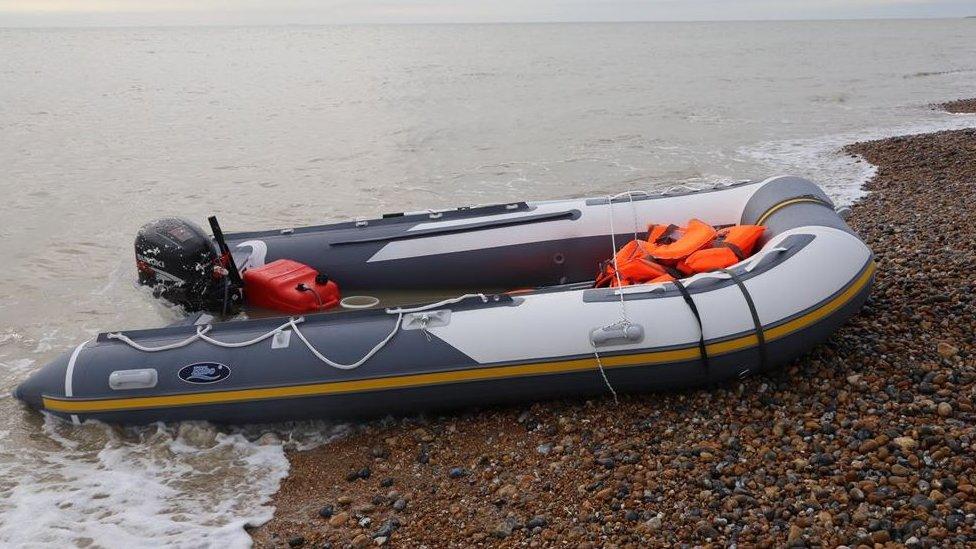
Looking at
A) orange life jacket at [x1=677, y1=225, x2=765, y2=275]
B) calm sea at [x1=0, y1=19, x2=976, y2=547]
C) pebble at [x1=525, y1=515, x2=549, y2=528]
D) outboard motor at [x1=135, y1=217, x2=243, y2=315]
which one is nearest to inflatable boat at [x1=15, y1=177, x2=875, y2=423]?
orange life jacket at [x1=677, y1=225, x2=765, y2=275]

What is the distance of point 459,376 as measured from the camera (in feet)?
12.8

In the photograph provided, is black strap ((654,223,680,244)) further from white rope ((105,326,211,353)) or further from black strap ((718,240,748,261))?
white rope ((105,326,211,353))

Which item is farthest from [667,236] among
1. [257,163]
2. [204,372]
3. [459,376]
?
[257,163]

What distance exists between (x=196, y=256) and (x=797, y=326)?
11.8ft

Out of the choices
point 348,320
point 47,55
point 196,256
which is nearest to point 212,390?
point 348,320

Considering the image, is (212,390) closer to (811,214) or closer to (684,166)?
(811,214)

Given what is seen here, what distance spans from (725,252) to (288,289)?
2.84 meters

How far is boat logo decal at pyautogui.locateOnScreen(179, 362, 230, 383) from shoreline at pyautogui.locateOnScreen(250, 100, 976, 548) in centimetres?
56

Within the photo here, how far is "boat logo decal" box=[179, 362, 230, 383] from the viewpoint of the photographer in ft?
13.2

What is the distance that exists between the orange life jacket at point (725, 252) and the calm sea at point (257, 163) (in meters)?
2.24

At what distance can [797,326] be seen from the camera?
3.80 m

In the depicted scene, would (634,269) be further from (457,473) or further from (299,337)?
(299,337)

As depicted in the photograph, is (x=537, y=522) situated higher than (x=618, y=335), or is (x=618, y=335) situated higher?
(x=618, y=335)

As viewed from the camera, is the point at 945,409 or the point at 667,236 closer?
the point at 945,409
